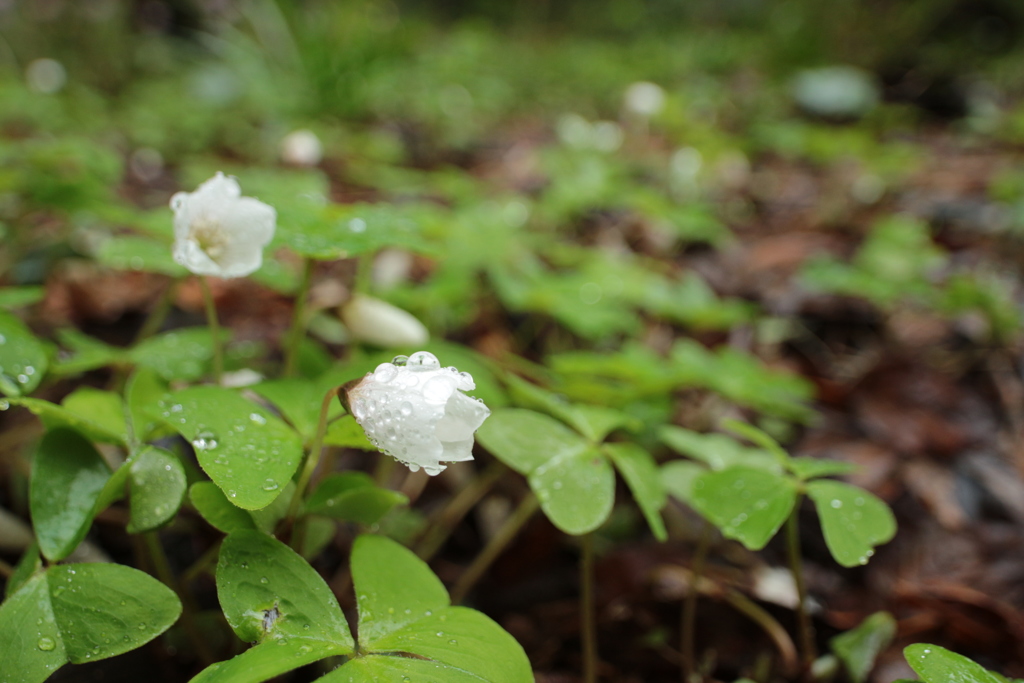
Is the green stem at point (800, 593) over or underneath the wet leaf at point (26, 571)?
underneath

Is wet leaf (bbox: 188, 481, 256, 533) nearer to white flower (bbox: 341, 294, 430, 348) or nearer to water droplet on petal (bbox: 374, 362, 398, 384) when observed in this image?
water droplet on petal (bbox: 374, 362, 398, 384)

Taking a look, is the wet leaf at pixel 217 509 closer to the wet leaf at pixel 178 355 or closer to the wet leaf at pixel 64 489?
the wet leaf at pixel 64 489

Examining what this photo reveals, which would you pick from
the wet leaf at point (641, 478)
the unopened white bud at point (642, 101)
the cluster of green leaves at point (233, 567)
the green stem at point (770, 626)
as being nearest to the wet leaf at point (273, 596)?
the cluster of green leaves at point (233, 567)

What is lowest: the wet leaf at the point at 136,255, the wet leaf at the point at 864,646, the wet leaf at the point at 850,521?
the wet leaf at the point at 864,646

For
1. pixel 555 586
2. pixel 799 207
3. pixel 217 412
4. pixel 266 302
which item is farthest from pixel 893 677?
pixel 799 207

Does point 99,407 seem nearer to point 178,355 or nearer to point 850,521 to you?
point 178,355

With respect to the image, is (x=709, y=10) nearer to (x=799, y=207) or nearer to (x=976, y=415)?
(x=799, y=207)

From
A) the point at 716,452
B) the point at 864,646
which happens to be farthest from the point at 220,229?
the point at 864,646
